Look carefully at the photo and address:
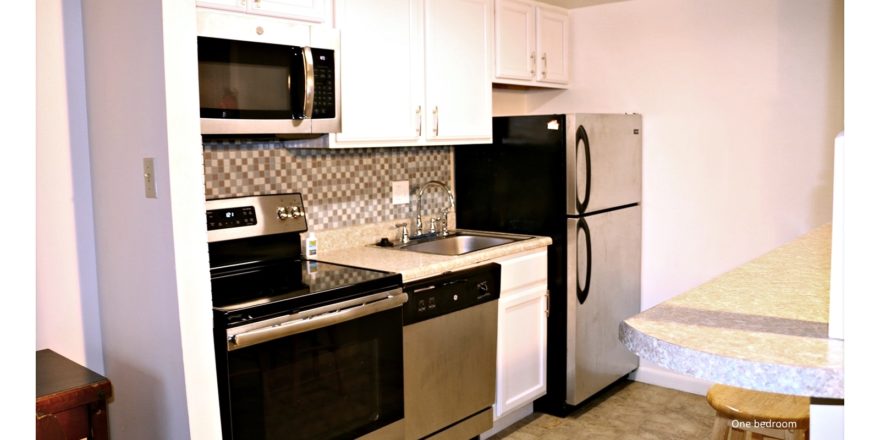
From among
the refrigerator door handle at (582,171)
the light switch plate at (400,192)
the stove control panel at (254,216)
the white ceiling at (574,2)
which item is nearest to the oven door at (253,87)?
the stove control panel at (254,216)

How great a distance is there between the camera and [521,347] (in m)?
3.48

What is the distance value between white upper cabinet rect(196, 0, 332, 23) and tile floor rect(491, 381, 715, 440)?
212cm

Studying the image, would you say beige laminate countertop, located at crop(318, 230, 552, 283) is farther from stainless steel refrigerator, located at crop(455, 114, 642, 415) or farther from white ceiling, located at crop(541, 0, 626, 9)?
white ceiling, located at crop(541, 0, 626, 9)

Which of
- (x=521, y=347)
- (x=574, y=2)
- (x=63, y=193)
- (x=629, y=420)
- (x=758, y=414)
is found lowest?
(x=629, y=420)

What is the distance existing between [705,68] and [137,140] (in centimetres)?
302

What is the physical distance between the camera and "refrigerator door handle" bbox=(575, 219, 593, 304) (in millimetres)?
3646

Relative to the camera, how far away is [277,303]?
2256 mm

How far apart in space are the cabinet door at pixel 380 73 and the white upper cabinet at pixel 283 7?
77 millimetres

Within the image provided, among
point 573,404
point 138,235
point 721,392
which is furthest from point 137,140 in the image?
point 573,404

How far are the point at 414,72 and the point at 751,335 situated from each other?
220cm

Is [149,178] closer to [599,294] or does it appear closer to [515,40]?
[515,40]

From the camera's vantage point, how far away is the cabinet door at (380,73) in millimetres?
2854

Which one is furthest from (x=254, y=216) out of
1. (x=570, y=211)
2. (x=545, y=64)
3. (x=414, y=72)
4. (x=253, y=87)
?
(x=545, y=64)

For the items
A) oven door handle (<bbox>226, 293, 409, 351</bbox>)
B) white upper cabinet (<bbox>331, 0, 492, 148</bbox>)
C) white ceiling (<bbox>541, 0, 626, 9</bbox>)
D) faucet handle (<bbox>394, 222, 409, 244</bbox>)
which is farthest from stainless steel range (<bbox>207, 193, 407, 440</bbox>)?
white ceiling (<bbox>541, 0, 626, 9</bbox>)
